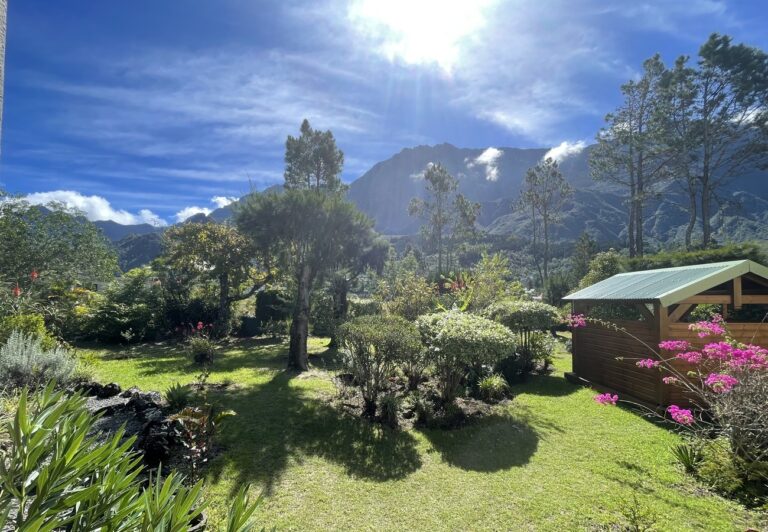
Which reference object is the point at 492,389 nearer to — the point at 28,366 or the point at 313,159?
→ the point at 28,366

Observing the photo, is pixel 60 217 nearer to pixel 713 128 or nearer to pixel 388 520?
pixel 388 520

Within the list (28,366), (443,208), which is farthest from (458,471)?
(443,208)

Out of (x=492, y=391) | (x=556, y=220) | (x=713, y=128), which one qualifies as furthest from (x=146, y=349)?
(x=556, y=220)

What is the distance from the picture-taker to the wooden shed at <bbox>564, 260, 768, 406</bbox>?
721 cm

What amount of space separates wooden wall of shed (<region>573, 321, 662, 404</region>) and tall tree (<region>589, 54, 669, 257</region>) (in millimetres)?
19626

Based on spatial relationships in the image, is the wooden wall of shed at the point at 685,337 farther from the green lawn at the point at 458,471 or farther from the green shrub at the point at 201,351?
the green shrub at the point at 201,351

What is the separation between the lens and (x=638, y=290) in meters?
8.41

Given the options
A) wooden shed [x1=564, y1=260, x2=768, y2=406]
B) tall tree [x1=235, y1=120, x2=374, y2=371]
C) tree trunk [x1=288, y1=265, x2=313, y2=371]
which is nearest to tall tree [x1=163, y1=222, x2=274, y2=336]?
tall tree [x1=235, y1=120, x2=374, y2=371]

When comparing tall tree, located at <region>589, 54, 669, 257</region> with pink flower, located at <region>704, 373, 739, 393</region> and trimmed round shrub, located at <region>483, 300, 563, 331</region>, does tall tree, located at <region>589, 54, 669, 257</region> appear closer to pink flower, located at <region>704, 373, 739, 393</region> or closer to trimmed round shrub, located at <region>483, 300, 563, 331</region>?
trimmed round shrub, located at <region>483, 300, 563, 331</region>

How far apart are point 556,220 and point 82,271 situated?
43978mm

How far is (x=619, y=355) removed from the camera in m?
8.70

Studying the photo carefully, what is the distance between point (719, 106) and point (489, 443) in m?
29.3

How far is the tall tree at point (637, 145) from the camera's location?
25.7 metres

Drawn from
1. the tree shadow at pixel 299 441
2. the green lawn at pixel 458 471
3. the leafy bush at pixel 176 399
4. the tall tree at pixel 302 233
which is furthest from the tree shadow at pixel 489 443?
the tall tree at pixel 302 233
